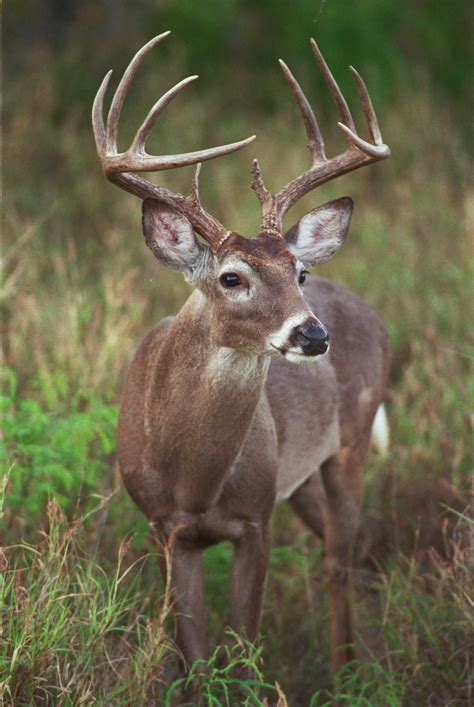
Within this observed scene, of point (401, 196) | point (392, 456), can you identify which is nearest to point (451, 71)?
point (401, 196)

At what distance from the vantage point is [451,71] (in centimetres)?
1255

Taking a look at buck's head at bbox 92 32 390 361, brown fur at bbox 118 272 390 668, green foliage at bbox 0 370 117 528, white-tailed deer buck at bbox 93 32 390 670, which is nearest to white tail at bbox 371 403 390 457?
brown fur at bbox 118 272 390 668

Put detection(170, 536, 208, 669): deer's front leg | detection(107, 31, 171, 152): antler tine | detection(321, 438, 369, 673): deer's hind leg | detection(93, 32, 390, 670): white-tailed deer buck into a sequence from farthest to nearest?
detection(321, 438, 369, 673): deer's hind leg, detection(170, 536, 208, 669): deer's front leg, detection(107, 31, 171, 152): antler tine, detection(93, 32, 390, 670): white-tailed deer buck

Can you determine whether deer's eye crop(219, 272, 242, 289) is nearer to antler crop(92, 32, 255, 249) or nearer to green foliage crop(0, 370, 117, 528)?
antler crop(92, 32, 255, 249)

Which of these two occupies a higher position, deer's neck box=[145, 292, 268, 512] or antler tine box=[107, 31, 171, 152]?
antler tine box=[107, 31, 171, 152]

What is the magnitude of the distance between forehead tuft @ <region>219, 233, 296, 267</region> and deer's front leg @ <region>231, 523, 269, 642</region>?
1.03m

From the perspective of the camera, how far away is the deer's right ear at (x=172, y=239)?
4.48m

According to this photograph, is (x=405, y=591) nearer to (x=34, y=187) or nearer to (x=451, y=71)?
(x=34, y=187)

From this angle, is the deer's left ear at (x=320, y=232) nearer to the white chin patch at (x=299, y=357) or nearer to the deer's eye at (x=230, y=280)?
the deer's eye at (x=230, y=280)

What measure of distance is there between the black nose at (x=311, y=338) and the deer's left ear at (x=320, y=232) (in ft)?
2.42

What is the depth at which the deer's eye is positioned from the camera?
4.34 m

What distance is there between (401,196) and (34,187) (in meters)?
2.76

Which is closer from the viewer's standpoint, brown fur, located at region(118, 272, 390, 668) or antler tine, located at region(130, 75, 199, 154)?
antler tine, located at region(130, 75, 199, 154)

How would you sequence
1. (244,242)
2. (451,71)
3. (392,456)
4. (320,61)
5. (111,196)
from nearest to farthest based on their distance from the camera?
(244,242) < (320,61) < (392,456) < (111,196) < (451,71)
